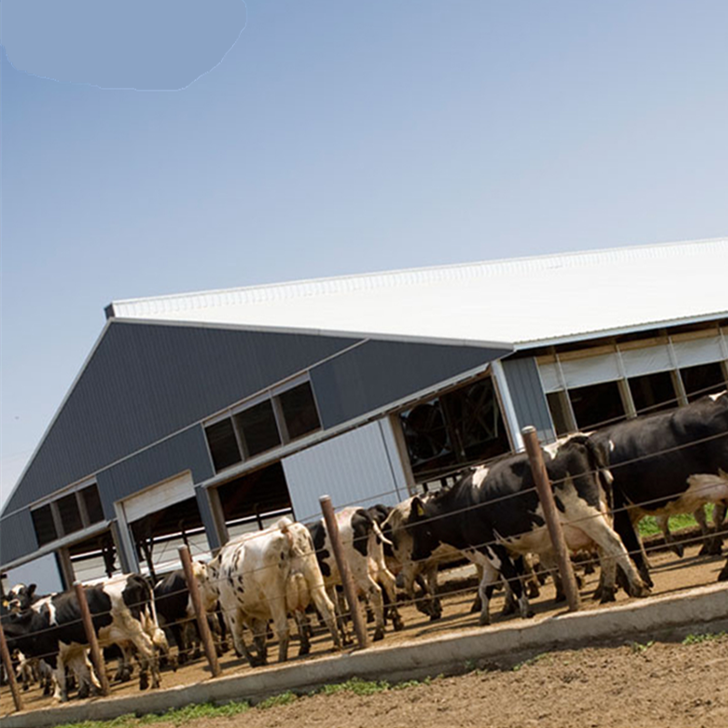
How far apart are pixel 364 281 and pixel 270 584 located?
18.4 meters

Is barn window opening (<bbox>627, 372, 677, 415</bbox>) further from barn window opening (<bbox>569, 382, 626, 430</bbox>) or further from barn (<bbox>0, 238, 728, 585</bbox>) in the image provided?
barn window opening (<bbox>569, 382, 626, 430</bbox>)

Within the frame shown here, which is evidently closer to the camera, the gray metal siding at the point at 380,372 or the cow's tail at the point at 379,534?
the cow's tail at the point at 379,534

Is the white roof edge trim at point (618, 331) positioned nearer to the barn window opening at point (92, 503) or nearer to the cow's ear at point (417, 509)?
the cow's ear at point (417, 509)

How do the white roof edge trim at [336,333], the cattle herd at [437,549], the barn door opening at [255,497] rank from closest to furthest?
1. the cattle herd at [437,549]
2. the white roof edge trim at [336,333]
3. the barn door opening at [255,497]

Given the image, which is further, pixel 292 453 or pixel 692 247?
pixel 692 247

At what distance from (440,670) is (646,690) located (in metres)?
3.04

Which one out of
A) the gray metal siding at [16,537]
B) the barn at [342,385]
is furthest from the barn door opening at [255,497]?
the gray metal siding at [16,537]

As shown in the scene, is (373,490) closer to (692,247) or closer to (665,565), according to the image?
(665,565)

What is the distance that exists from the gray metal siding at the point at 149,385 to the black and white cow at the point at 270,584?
6.83 metres

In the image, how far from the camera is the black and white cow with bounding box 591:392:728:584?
10664 mm

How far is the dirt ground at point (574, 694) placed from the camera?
7109 mm

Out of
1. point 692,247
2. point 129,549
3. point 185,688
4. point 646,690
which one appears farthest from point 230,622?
point 692,247

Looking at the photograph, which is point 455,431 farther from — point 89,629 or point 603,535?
point 603,535

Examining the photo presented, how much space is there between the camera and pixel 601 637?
902cm
